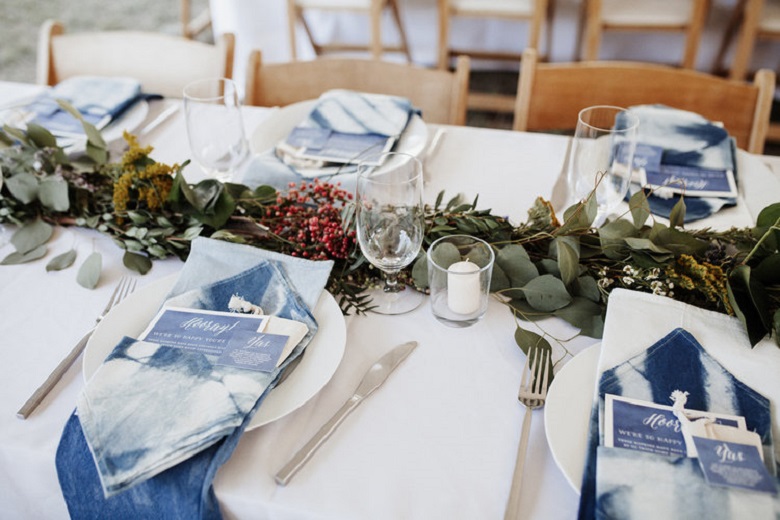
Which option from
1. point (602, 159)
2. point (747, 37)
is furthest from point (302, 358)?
point (747, 37)

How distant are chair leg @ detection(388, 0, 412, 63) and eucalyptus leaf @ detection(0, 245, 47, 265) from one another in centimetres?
237

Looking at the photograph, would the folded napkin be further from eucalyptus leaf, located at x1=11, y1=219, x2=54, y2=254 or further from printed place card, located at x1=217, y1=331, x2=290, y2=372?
printed place card, located at x1=217, y1=331, x2=290, y2=372

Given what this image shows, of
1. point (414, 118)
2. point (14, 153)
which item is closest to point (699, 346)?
point (414, 118)

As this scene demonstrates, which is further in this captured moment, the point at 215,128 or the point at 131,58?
the point at 131,58

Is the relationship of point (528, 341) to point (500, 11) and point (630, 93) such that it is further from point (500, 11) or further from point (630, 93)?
point (500, 11)

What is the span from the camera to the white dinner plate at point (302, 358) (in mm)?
762

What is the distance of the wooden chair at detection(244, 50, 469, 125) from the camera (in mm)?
1565

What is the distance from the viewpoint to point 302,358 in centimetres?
83

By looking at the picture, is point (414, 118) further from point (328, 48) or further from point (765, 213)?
point (328, 48)

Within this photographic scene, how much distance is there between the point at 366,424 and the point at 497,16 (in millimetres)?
2354


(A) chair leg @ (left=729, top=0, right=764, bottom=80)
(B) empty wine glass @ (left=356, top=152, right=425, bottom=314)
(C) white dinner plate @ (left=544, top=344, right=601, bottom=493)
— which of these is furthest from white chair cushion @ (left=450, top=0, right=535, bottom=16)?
(C) white dinner plate @ (left=544, top=344, right=601, bottom=493)

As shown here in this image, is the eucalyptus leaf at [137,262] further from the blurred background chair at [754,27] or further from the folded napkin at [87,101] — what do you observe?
the blurred background chair at [754,27]

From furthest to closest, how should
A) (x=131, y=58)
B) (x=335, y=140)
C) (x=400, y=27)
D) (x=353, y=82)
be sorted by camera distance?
(x=400, y=27)
(x=131, y=58)
(x=353, y=82)
(x=335, y=140)

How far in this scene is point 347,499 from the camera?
2.26 feet
